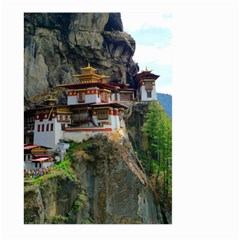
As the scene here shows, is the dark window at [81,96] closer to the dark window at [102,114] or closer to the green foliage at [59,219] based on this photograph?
the dark window at [102,114]

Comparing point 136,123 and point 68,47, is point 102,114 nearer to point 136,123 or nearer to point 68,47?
point 136,123

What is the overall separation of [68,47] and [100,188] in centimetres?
1204

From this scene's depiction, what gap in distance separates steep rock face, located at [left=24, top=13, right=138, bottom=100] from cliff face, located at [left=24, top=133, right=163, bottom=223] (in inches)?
304

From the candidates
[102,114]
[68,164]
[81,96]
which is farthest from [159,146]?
[68,164]

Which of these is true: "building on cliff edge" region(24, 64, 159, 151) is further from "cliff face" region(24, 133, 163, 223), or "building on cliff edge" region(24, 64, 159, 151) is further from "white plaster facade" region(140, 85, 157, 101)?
"white plaster facade" region(140, 85, 157, 101)

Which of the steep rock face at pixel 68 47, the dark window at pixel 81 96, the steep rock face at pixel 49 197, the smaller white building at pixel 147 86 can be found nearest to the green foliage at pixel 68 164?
the steep rock face at pixel 49 197

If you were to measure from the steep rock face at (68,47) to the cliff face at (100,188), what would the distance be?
773cm

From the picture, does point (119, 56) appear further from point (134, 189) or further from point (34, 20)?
point (134, 189)

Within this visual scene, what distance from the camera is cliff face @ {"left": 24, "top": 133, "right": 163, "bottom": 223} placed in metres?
Answer: 17.9

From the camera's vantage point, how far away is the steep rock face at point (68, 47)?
24.8 metres

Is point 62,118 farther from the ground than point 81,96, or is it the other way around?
point 81,96

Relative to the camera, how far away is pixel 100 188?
19188 millimetres

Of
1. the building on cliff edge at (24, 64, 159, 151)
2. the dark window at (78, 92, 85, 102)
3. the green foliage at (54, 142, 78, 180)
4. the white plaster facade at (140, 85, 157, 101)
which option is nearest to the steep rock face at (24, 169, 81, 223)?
the green foliage at (54, 142, 78, 180)

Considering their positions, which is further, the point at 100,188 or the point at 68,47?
the point at 68,47
